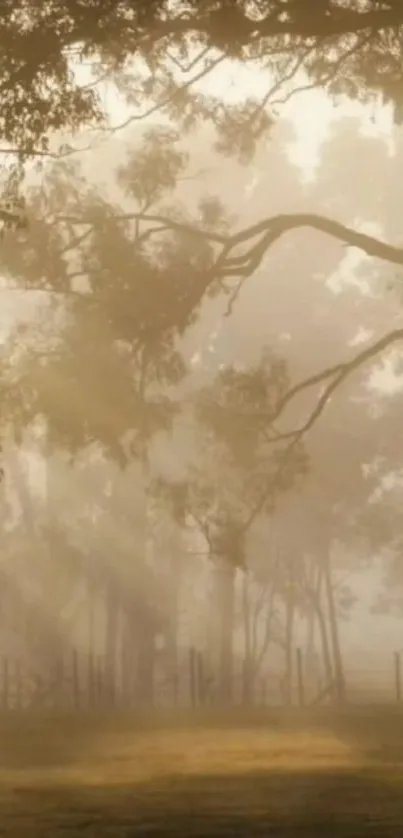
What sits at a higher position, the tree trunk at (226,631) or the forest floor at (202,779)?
the tree trunk at (226,631)

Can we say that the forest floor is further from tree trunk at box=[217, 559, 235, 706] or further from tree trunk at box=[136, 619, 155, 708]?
tree trunk at box=[217, 559, 235, 706]

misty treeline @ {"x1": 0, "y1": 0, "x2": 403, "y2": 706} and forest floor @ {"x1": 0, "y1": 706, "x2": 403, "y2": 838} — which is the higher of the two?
misty treeline @ {"x1": 0, "y1": 0, "x2": 403, "y2": 706}

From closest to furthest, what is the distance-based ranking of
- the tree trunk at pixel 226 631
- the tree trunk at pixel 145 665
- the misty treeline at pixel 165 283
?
the misty treeline at pixel 165 283, the tree trunk at pixel 145 665, the tree trunk at pixel 226 631

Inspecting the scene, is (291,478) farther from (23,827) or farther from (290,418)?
(290,418)

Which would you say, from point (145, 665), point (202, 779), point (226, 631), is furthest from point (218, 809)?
point (226, 631)

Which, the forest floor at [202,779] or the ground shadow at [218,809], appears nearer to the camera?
the ground shadow at [218,809]

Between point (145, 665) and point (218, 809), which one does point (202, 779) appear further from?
point (145, 665)

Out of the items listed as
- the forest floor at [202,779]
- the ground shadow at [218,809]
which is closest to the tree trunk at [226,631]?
the forest floor at [202,779]

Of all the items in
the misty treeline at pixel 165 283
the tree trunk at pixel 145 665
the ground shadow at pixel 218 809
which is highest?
the misty treeline at pixel 165 283

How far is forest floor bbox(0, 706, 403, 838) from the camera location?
31.9 ft

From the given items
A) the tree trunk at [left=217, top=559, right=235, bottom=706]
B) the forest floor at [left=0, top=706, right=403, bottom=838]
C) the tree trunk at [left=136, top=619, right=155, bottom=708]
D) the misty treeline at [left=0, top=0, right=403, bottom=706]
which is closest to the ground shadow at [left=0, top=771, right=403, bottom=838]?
the forest floor at [left=0, top=706, right=403, bottom=838]

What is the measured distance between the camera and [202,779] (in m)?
14.0

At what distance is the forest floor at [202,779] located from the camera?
9711 millimetres

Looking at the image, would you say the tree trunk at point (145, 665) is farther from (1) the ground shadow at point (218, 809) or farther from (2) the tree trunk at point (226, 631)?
(1) the ground shadow at point (218, 809)
